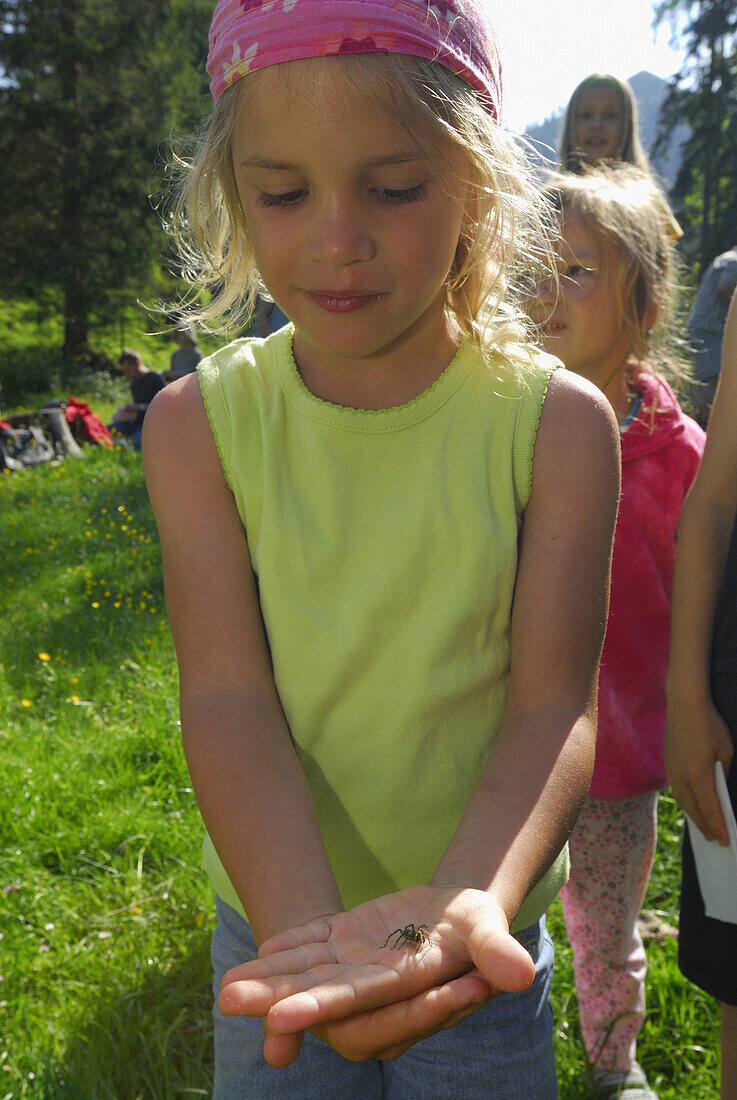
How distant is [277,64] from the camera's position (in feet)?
3.96

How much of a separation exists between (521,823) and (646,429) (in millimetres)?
1287

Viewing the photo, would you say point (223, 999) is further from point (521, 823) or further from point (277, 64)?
point (277, 64)

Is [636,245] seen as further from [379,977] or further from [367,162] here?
[379,977]

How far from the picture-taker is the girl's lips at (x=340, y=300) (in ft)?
4.22

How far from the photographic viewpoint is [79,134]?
75.1ft

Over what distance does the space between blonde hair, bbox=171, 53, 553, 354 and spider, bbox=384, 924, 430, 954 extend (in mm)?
856

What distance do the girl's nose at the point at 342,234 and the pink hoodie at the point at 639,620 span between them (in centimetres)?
114

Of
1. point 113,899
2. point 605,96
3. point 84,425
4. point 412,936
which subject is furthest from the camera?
point 84,425

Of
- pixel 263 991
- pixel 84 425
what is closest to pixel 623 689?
pixel 263 991

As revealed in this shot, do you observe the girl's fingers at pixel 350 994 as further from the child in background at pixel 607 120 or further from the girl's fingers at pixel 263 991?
the child in background at pixel 607 120

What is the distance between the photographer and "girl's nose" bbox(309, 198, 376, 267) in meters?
1.22

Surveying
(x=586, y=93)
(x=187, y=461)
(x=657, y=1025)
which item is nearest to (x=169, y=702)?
(x=657, y=1025)

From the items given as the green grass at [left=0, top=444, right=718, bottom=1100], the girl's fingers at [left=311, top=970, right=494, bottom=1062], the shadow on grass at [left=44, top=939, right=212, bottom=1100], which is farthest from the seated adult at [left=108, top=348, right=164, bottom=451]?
the girl's fingers at [left=311, top=970, right=494, bottom=1062]

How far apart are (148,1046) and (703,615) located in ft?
5.60
